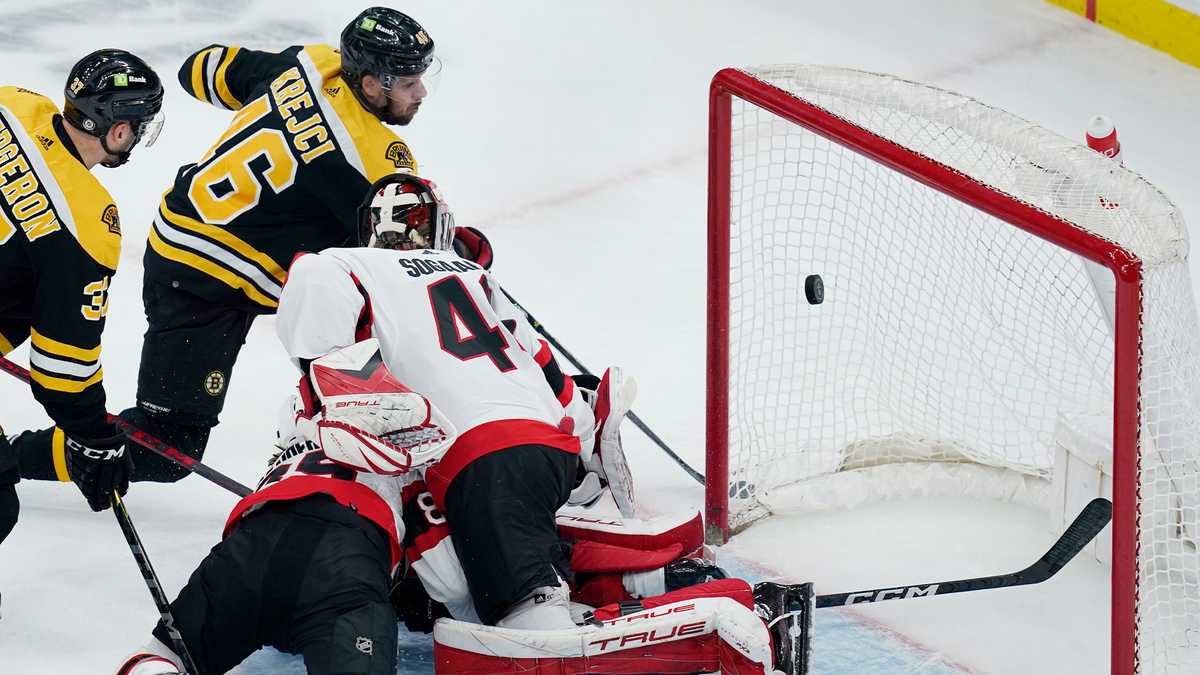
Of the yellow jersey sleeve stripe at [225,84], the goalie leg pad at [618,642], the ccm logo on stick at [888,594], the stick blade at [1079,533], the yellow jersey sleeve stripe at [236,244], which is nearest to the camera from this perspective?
the goalie leg pad at [618,642]

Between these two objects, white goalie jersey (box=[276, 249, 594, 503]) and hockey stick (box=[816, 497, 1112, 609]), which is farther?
hockey stick (box=[816, 497, 1112, 609])

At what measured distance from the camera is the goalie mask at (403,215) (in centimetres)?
276

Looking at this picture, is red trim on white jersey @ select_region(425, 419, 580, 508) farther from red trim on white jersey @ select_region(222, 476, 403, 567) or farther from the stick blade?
the stick blade

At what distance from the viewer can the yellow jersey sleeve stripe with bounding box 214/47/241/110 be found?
348cm

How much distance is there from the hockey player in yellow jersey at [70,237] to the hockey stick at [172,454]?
0.81ft

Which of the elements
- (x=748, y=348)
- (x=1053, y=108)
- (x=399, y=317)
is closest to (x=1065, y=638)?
(x=748, y=348)

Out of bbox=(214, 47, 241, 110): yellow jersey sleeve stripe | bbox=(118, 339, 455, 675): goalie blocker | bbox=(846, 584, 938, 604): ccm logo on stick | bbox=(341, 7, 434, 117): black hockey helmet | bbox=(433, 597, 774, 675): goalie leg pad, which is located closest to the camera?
bbox=(118, 339, 455, 675): goalie blocker

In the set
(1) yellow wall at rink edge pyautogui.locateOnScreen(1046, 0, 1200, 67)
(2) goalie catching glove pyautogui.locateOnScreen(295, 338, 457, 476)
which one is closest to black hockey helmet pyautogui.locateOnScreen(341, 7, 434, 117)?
(2) goalie catching glove pyautogui.locateOnScreen(295, 338, 457, 476)

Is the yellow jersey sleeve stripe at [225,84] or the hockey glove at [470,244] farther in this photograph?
the yellow jersey sleeve stripe at [225,84]

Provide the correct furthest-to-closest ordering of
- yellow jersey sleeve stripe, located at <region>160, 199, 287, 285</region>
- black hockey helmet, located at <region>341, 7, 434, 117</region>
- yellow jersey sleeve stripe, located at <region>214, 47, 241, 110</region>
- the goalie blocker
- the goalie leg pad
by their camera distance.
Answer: yellow jersey sleeve stripe, located at <region>214, 47, 241, 110</region> → yellow jersey sleeve stripe, located at <region>160, 199, 287, 285</region> → black hockey helmet, located at <region>341, 7, 434, 117</region> → the goalie leg pad → the goalie blocker

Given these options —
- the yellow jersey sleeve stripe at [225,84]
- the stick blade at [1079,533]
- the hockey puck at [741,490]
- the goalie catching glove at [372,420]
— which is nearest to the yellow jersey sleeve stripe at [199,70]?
the yellow jersey sleeve stripe at [225,84]

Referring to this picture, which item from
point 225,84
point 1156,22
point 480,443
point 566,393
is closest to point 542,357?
point 566,393

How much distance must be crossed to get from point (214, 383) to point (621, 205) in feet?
5.45

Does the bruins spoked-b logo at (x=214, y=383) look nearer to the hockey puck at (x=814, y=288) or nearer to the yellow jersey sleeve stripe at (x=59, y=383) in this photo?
the yellow jersey sleeve stripe at (x=59, y=383)
